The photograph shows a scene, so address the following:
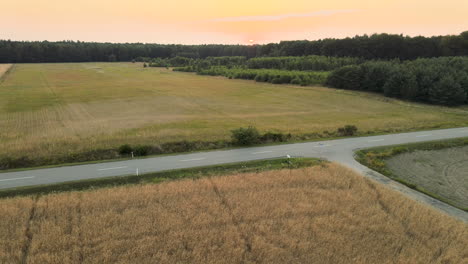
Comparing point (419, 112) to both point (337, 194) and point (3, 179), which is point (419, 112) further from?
point (3, 179)

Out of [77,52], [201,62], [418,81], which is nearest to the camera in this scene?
[418,81]

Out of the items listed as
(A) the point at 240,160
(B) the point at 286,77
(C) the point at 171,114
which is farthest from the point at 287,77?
(A) the point at 240,160

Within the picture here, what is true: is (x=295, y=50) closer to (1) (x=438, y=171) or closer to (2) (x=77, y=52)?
(2) (x=77, y=52)

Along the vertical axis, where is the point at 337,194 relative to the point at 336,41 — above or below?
below

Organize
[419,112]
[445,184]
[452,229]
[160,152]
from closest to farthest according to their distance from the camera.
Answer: [452,229] < [445,184] < [160,152] < [419,112]

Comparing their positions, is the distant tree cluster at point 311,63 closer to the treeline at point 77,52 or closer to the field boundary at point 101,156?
the field boundary at point 101,156

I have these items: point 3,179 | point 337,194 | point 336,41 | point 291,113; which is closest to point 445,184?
point 337,194

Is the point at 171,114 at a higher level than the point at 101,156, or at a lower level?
higher

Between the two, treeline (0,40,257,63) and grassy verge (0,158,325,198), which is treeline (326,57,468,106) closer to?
grassy verge (0,158,325,198)
